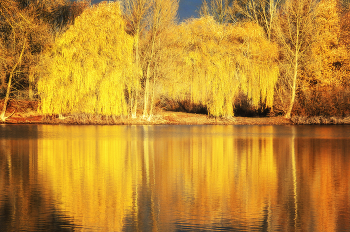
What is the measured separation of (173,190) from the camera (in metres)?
10.9

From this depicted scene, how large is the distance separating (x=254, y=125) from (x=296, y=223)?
33.1m

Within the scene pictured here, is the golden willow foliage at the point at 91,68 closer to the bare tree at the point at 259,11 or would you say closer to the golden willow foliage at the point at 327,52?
the golden willow foliage at the point at 327,52

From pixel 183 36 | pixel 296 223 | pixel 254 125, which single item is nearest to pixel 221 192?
pixel 296 223

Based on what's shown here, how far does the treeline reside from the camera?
124 ft

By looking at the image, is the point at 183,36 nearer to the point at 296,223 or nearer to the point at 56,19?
the point at 56,19

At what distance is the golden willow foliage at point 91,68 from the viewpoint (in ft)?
123

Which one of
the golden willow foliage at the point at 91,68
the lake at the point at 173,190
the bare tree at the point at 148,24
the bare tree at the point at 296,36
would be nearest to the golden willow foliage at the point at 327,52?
the bare tree at the point at 296,36

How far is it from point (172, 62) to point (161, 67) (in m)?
1.24

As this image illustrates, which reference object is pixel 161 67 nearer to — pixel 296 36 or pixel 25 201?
pixel 296 36

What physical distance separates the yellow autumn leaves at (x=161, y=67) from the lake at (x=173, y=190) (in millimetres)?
18163

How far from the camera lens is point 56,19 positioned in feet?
165

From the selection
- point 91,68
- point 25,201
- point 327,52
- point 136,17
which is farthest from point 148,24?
point 25,201

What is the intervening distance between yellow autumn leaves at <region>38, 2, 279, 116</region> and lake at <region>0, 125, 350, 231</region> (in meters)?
18.2

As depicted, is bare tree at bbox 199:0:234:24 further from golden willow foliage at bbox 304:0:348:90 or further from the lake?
the lake
